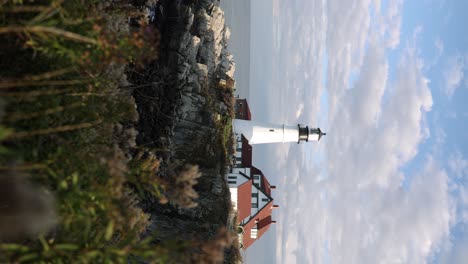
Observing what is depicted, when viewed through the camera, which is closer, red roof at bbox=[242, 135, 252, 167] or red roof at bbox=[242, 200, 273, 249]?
red roof at bbox=[242, 200, 273, 249]

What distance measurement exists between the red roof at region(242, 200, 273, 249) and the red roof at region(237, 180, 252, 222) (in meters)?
1.21

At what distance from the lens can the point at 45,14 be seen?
4.82 metres

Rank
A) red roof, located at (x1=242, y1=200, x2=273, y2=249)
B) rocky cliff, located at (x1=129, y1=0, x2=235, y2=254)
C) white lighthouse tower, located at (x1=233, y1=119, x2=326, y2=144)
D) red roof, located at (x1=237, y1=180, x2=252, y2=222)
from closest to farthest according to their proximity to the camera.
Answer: rocky cliff, located at (x1=129, y1=0, x2=235, y2=254) → red roof, located at (x1=237, y1=180, x2=252, y2=222) → red roof, located at (x1=242, y1=200, x2=273, y2=249) → white lighthouse tower, located at (x1=233, y1=119, x2=326, y2=144)

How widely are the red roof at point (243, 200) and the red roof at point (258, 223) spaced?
1.21m

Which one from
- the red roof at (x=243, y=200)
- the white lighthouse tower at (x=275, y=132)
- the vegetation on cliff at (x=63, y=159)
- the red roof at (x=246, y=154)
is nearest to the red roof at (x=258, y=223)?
the red roof at (x=243, y=200)

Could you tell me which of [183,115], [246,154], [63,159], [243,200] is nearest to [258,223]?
[246,154]

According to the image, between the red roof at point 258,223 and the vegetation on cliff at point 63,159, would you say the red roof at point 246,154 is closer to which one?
the red roof at point 258,223

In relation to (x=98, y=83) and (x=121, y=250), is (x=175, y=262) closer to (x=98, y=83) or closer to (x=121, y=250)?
(x=121, y=250)

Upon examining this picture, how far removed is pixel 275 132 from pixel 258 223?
7.60m

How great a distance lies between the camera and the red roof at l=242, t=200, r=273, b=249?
24917 millimetres

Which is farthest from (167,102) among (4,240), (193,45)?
(4,240)

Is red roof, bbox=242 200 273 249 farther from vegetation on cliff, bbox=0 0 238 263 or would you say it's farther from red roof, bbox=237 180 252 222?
vegetation on cliff, bbox=0 0 238 263

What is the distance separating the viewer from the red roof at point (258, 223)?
24917 mm

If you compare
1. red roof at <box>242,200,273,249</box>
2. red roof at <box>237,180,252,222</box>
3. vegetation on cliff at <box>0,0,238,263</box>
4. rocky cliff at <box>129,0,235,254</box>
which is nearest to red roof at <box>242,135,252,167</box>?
red roof at <box>242,200,273,249</box>
